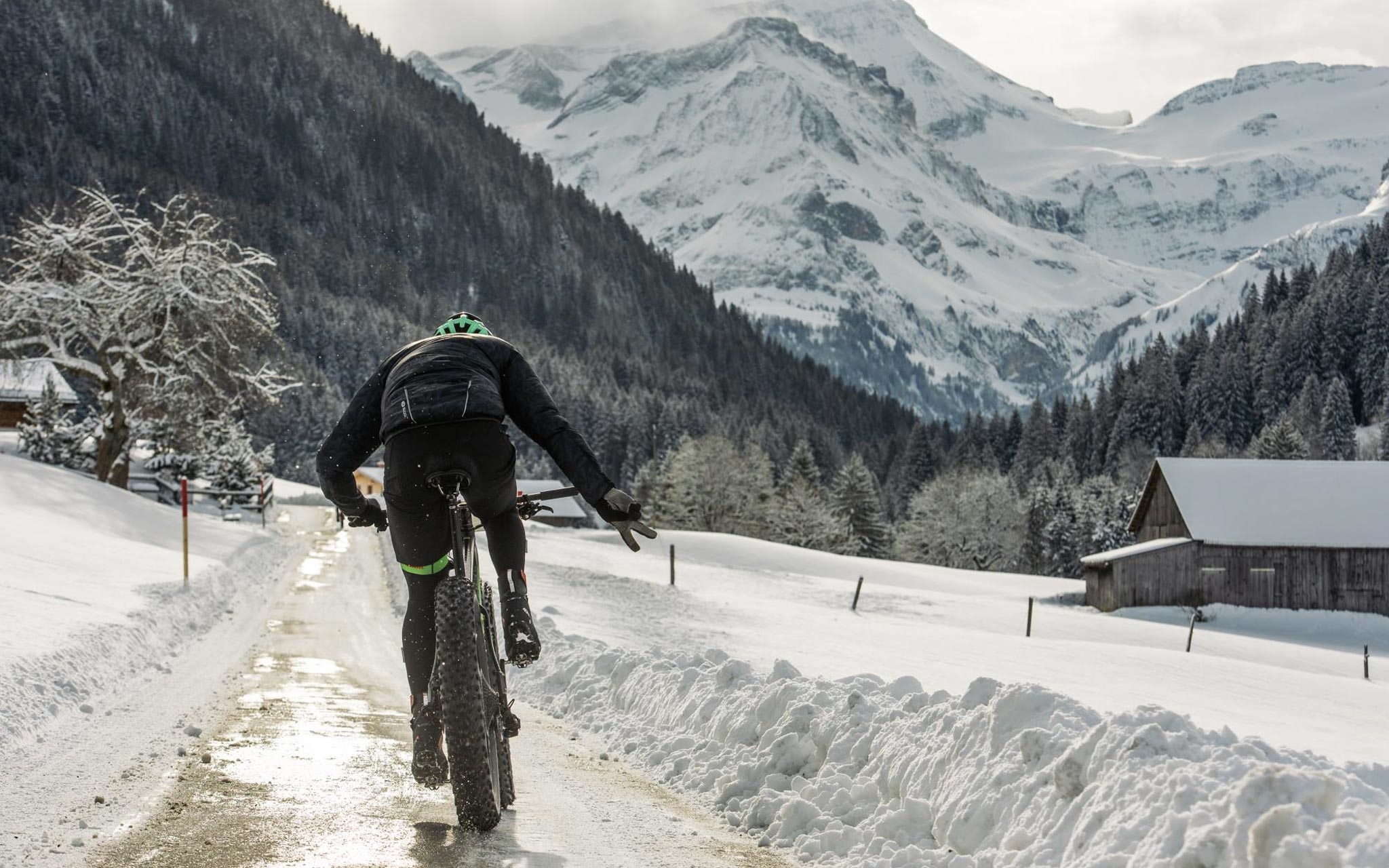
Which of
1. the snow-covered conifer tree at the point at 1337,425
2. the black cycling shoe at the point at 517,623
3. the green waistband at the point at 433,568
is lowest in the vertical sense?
the black cycling shoe at the point at 517,623

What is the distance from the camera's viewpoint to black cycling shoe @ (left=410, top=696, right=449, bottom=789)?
6086 millimetres

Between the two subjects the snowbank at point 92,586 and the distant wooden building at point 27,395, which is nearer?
the snowbank at point 92,586

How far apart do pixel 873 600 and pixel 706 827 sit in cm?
3740

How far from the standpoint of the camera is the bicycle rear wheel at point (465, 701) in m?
5.59

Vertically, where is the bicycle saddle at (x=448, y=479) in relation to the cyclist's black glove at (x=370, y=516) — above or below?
above

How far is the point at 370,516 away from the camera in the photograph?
663cm

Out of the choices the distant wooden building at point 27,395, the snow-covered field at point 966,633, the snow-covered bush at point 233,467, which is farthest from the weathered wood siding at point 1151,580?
the distant wooden building at point 27,395

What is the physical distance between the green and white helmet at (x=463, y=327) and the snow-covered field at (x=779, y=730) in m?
2.44

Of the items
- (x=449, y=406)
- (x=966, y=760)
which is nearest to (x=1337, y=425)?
(x=966, y=760)

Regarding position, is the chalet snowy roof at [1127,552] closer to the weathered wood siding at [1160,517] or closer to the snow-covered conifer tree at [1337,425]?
the weathered wood siding at [1160,517]

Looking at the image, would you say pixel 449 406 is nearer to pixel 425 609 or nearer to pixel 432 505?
pixel 432 505

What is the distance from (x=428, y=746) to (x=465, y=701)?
671 mm

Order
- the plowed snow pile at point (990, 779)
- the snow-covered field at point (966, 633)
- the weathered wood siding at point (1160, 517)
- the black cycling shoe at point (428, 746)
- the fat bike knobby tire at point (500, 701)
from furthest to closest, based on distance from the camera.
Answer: the weathered wood siding at point (1160, 517) < the snow-covered field at point (966, 633) < the fat bike knobby tire at point (500, 701) < the black cycling shoe at point (428, 746) < the plowed snow pile at point (990, 779)

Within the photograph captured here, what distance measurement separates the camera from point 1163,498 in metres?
62.9
